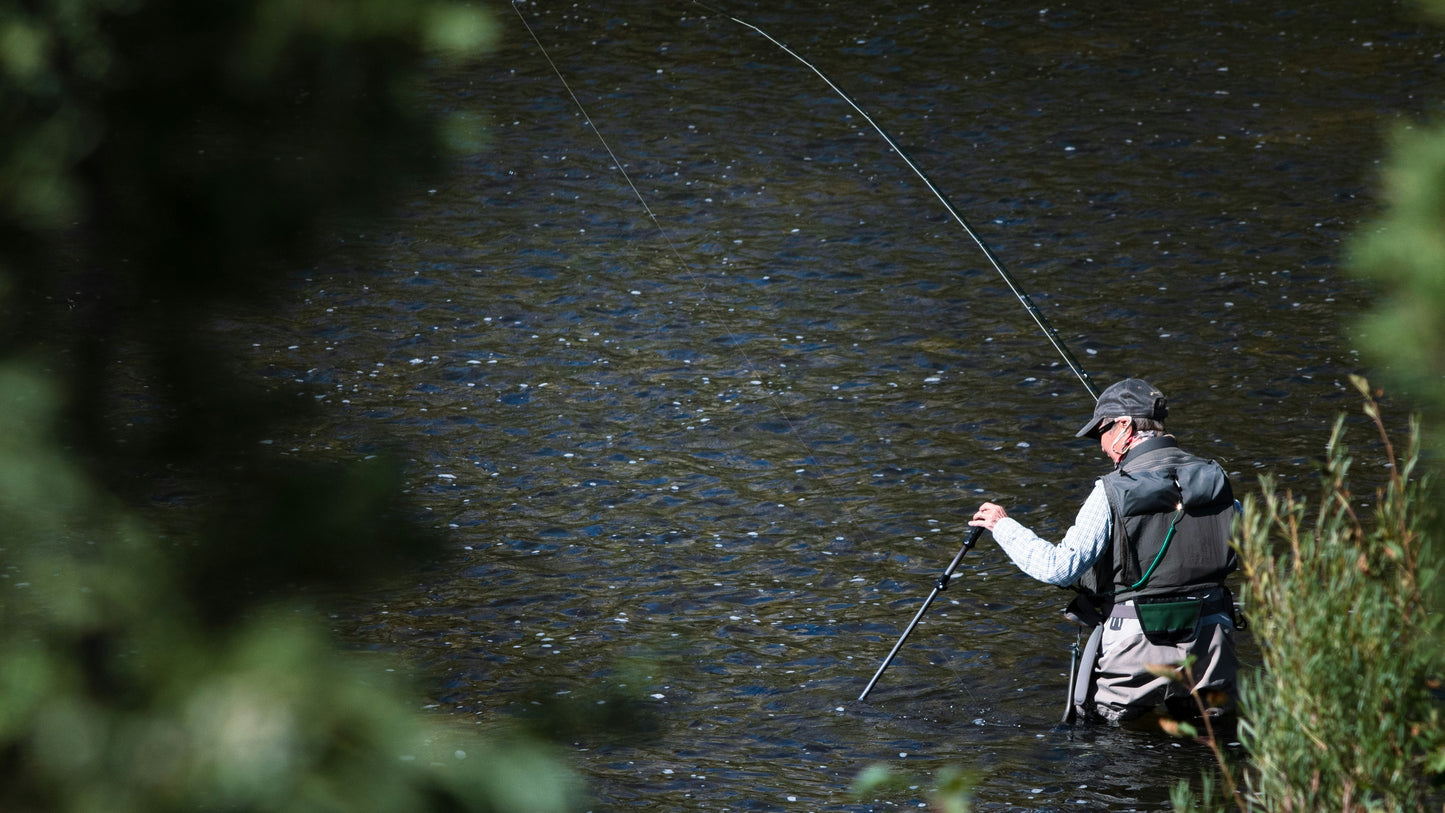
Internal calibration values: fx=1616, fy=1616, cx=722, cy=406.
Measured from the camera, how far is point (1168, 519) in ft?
24.6

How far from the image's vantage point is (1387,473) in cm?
1218

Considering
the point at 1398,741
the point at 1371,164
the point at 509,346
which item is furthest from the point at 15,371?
the point at 1371,164

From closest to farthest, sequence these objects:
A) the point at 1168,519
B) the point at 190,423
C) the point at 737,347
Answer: the point at 190,423 → the point at 1168,519 → the point at 737,347

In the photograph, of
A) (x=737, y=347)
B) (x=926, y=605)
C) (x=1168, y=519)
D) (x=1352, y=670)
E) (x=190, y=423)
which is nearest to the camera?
(x=190, y=423)

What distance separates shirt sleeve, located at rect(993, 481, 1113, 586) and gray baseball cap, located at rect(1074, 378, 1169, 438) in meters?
0.37

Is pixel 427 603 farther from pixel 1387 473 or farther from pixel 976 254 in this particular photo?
pixel 976 254

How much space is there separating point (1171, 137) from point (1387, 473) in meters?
9.24

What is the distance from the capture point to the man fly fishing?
745 cm

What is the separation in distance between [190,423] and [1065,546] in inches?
237

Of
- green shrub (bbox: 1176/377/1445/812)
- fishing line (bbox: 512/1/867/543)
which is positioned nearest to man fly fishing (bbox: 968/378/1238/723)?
green shrub (bbox: 1176/377/1445/812)

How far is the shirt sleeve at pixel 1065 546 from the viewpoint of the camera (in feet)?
24.6

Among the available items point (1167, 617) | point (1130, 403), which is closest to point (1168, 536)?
point (1167, 617)

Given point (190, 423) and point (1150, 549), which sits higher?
point (190, 423)

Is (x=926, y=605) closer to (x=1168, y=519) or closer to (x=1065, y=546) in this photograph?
(x=1065, y=546)
